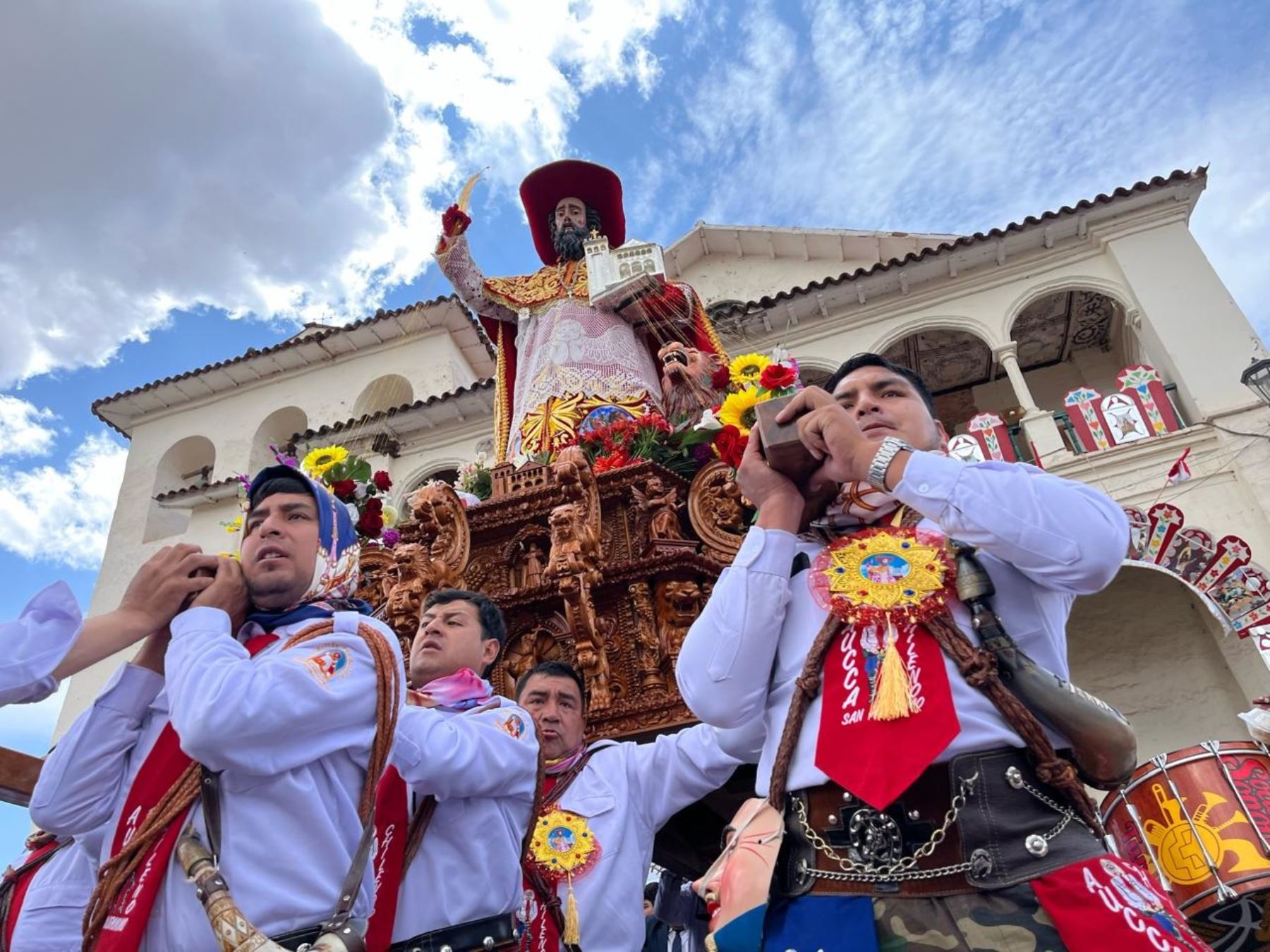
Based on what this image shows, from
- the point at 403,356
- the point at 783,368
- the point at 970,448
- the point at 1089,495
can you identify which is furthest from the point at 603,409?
the point at 403,356

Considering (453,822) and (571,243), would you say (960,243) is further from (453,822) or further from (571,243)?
(453,822)

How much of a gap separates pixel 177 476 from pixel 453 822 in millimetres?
19063

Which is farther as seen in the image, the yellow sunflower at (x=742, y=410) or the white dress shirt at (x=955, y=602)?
the yellow sunflower at (x=742, y=410)

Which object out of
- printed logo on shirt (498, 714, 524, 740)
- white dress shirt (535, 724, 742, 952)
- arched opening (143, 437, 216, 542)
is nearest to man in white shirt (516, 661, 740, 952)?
white dress shirt (535, 724, 742, 952)

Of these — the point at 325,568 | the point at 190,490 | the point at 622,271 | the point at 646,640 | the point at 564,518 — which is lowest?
the point at 325,568

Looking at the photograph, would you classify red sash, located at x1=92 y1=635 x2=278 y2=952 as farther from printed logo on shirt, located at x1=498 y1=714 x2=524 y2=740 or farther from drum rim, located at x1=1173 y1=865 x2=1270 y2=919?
drum rim, located at x1=1173 y1=865 x2=1270 y2=919

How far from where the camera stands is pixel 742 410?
446 centimetres

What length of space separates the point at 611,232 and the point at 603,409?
121 inches

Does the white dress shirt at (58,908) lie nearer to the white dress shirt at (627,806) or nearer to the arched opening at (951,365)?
the white dress shirt at (627,806)

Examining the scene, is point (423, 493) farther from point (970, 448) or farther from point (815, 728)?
point (970, 448)

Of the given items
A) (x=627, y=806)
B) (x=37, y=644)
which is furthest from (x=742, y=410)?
(x=37, y=644)

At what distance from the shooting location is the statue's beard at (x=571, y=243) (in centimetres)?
775

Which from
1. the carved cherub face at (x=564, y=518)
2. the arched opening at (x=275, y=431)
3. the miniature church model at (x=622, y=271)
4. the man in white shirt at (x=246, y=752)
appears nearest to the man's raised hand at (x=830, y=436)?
the man in white shirt at (x=246, y=752)

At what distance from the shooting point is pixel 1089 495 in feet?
5.94
